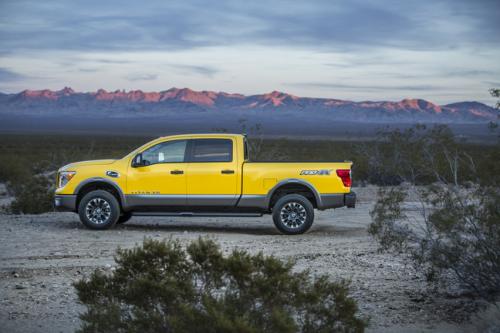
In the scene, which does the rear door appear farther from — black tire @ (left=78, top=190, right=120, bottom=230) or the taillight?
the taillight

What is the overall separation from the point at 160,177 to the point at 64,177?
2043mm

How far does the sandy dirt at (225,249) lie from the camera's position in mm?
8430

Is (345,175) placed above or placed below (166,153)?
below

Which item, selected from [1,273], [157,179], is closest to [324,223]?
[157,179]

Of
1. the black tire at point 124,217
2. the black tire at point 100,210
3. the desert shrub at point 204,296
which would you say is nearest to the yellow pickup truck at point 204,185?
the black tire at point 100,210

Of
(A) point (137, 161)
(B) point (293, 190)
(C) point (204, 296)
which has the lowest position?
(C) point (204, 296)

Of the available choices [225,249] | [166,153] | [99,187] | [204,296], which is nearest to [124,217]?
[99,187]

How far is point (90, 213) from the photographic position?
15.3 meters

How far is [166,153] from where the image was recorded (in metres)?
15.1

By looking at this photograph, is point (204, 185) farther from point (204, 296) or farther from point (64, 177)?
point (204, 296)

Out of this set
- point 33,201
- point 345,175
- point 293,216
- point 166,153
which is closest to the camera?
point 345,175

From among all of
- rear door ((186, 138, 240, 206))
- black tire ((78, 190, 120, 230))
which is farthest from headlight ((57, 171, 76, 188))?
rear door ((186, 138, 240, 206))

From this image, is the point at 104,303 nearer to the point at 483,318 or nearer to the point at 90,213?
the point at 483,318

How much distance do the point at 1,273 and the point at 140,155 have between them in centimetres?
496
